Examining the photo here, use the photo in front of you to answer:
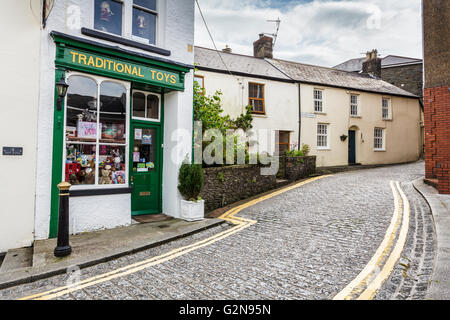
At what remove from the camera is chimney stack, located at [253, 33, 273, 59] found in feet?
67.8

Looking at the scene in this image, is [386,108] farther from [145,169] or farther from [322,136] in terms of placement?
[145,169]

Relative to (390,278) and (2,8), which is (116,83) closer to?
(2,8)

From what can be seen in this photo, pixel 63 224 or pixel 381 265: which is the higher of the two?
pixel 63 224

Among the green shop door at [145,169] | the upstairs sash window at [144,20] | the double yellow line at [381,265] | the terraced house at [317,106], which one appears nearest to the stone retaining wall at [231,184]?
the green shop door at [145,169]

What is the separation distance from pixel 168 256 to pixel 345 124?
58.6 feet

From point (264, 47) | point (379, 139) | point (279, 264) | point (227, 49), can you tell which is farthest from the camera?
point (379, 139)

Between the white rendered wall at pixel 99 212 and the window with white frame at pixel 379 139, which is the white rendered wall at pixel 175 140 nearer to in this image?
the white rendered wall at pixel 99 212

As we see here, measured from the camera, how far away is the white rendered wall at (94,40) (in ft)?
18.4

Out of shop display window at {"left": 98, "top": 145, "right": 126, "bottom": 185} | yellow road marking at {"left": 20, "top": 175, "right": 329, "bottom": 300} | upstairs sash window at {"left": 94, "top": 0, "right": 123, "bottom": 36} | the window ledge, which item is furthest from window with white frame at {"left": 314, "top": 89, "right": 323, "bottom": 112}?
shop display window at {"left": 98, "top": 145, "right": 126, "bottom": 185}

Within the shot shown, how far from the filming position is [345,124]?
64.2 ft

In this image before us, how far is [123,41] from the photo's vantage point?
260 inches

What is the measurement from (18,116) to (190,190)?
398 centimetres

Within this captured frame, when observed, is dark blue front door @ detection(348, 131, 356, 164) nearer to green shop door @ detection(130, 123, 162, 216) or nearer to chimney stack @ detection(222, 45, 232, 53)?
chimney stack @ detection(222, 45, 232, 53)

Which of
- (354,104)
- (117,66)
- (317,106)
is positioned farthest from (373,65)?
(117,66)
